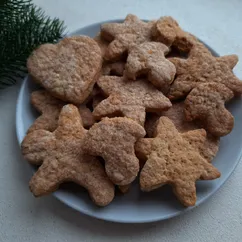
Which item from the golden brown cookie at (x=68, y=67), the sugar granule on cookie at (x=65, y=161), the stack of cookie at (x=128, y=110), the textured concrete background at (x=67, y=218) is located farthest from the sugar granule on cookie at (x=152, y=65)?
the textured concrete background at (x=67, y=218)

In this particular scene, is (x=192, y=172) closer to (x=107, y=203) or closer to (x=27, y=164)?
(x=107, y=203)

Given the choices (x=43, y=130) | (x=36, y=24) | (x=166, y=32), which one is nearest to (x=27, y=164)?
(x=43, y=130)

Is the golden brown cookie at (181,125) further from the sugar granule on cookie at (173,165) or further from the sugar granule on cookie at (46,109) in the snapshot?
the sugar granule on cookie at (46,109)

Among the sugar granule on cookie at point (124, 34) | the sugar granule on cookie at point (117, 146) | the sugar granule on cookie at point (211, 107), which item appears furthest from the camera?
the sugar granule on cookie at point (124, 34)

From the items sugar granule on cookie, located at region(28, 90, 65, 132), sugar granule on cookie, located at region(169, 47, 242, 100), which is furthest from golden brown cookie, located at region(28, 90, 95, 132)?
sugar granule on cookie, located at region(169, 47, 242, 100)

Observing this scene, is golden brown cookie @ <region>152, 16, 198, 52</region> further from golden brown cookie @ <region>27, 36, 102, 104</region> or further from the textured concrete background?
the textured concrete background

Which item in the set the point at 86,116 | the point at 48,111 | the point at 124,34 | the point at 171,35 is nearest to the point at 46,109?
the point at 48,111
